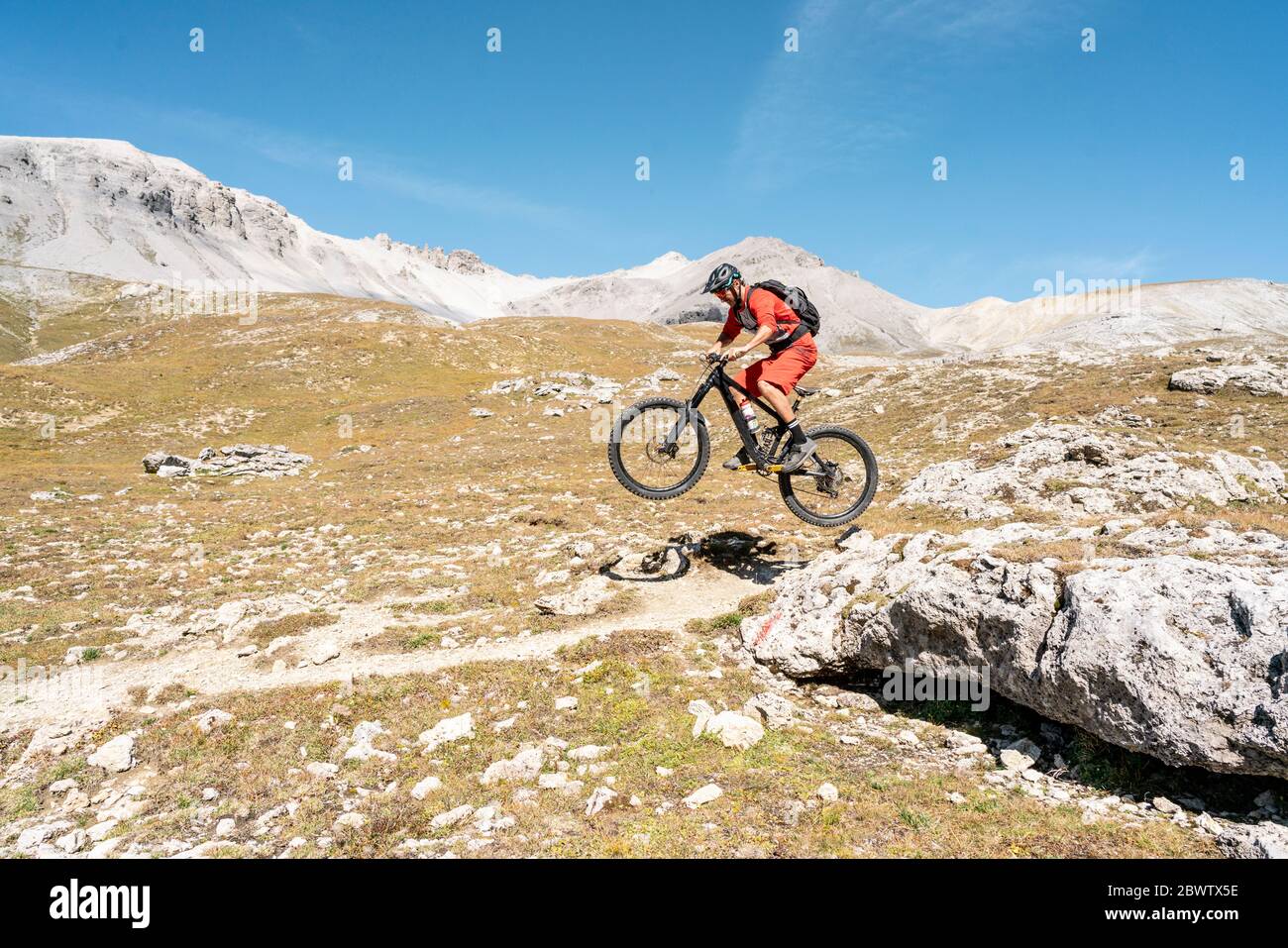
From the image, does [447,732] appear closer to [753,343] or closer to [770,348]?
[753,343]

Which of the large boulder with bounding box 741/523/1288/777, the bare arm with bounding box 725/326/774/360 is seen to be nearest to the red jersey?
the bare arm with bounding box 725/326/774/360

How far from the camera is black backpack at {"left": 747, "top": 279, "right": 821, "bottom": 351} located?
39.0 feet

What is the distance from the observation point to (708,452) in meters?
11.6

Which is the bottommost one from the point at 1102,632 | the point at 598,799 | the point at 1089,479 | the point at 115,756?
the point at 115,756

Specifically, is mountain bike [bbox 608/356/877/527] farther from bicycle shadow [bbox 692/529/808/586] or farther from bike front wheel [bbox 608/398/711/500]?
bicycle shadow [bbox 692/529/808/586]

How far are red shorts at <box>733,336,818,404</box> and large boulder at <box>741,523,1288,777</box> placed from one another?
4.07 m

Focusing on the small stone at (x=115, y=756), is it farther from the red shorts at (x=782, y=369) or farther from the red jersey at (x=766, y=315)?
the red jersey at (x=766, y=315)

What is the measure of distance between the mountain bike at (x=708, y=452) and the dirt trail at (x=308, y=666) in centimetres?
244

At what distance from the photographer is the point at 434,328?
93.4 m

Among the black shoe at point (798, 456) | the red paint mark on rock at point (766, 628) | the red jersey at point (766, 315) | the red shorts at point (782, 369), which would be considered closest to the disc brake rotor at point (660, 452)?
the red shorts at point (782, 369)

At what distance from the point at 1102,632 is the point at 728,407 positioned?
23.9ft

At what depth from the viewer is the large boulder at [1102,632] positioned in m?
5.63

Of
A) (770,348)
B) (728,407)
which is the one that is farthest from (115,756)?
(770,348)
